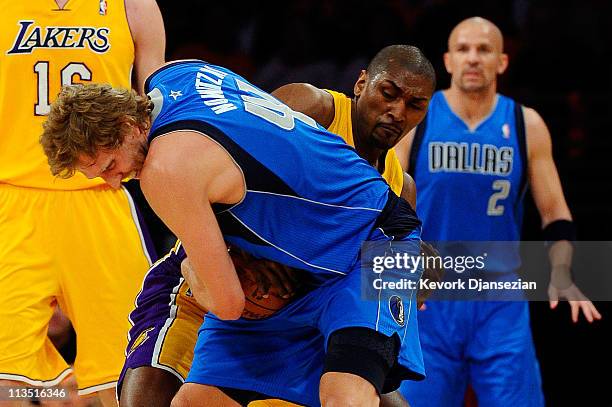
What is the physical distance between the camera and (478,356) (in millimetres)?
5832

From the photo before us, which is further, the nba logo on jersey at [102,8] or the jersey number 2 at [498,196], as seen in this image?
the jersey number 2 at [498,196]

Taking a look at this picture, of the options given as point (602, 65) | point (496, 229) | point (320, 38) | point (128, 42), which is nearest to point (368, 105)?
point (128, 42)

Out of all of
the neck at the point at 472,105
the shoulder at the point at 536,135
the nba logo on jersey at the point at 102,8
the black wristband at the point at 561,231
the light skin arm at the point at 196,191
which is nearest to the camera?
the light skin arm at the point at 196,191

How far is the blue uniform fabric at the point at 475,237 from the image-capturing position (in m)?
5.77

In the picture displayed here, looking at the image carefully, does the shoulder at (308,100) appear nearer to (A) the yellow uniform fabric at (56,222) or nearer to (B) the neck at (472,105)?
(A) the yellow uniform fabric at (56,222)

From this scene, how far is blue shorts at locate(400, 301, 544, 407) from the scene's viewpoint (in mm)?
5750

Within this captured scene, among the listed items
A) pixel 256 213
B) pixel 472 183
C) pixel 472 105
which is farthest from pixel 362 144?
pixel 472 105

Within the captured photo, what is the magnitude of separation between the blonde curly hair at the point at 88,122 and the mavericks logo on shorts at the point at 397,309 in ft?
3.32

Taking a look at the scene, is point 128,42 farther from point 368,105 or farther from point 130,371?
point 130,371

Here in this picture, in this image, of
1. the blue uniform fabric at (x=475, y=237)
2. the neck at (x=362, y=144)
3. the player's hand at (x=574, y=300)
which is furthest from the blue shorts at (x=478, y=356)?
the neck at (x=362, y=144)

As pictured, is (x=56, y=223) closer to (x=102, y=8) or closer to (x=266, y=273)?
(x=102, y=8)

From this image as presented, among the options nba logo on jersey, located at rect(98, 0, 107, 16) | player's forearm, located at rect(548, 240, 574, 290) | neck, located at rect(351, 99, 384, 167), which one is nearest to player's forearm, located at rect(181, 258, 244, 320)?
neck, located at rect(351, 99, 384, 167)

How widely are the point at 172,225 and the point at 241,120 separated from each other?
412 millimetres

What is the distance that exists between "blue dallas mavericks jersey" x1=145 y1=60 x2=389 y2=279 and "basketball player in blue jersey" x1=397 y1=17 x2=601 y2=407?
2.03 metres
